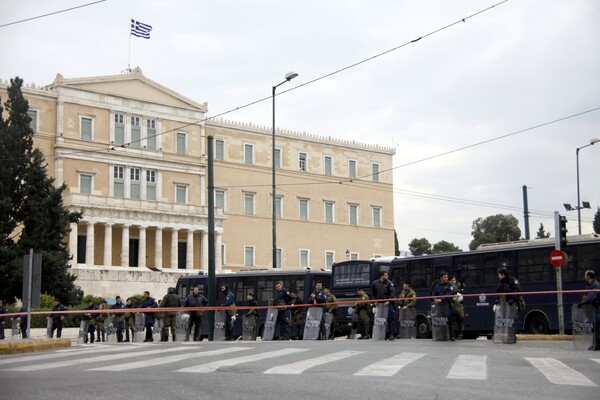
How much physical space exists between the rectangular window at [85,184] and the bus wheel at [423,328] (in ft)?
131

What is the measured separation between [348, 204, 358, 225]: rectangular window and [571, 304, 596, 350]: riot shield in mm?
64519

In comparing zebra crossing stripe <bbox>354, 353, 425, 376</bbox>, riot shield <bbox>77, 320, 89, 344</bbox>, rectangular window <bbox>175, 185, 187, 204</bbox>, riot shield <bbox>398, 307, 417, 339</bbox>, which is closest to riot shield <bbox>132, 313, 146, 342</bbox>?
riot shield <bbox>77, 320, 89, 344</bbox>

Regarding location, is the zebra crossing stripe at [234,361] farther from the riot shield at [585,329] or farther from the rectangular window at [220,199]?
the rectangular window at [220,199]

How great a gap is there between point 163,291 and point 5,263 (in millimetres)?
19007

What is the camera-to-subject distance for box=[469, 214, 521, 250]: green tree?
79875mm

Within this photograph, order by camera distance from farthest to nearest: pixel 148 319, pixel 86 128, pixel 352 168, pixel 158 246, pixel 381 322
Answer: pixel 352 168 < pixel 158 246 < pixel 86 128 < pixel 148 319 < pixel 381 322

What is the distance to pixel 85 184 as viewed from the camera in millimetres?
66750

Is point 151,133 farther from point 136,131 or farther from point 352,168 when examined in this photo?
point 352,168

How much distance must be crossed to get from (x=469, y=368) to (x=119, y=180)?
192ft

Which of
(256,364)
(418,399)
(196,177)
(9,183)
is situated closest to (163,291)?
(196,177)

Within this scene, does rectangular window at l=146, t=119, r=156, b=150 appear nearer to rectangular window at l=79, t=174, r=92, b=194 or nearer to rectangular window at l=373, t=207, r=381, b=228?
rectangular window at l=79, t=174, r=92, b=194

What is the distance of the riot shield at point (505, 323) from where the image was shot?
2131 cm

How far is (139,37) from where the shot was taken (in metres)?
59.8

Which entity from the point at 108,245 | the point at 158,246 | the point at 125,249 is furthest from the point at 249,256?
the point at 108,245
